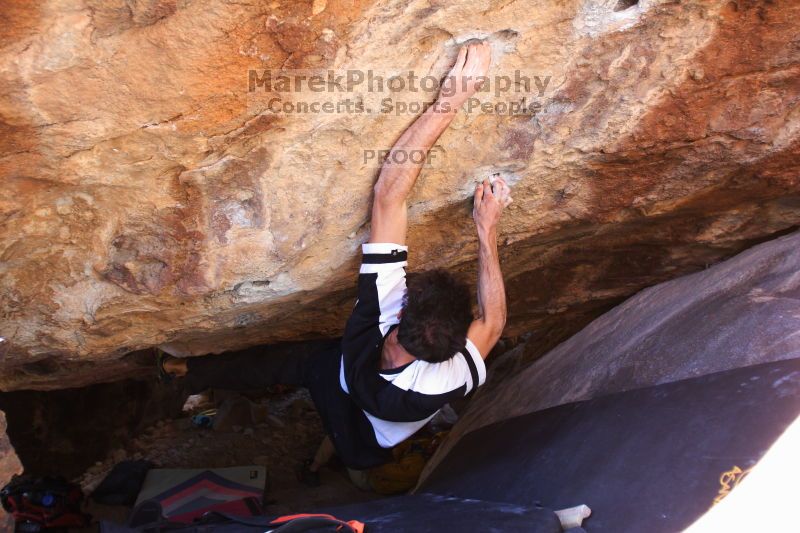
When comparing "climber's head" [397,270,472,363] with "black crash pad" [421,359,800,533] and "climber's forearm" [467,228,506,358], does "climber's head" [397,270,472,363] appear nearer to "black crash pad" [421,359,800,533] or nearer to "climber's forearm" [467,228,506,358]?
"climber's forearm" [467,228,506,358]

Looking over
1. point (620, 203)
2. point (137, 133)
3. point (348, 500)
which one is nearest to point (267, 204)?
point (137, 133)

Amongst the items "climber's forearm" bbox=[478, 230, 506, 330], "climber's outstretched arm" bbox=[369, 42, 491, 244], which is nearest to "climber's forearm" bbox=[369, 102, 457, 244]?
"climber's outstretched arm" bbox=[369, 42, 491, 244]

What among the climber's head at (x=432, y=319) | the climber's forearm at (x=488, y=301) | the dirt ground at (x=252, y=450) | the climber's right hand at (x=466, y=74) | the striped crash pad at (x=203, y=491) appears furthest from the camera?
the dirt ground at (x=252, y=450)

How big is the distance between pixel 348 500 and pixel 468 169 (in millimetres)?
1870

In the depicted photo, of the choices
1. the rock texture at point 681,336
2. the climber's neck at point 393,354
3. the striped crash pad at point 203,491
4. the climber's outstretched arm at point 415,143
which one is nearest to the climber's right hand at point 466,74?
the climber's outstretched arm at point 415,143

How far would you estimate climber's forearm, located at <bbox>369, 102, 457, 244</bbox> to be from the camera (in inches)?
71.6

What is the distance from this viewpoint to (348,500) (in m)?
3.21

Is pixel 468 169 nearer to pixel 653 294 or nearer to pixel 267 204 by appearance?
pixel 267 204

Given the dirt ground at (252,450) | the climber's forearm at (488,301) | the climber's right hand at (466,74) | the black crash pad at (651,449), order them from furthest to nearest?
the dirt ground at (252,450)
the climber's forearm at (488,301)
the climber's right hand at (466,74)
the black crash pad at (651,449)

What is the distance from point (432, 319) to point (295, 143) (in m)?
0.63

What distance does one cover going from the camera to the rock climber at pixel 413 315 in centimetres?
187

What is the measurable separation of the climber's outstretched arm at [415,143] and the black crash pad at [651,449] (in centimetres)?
75

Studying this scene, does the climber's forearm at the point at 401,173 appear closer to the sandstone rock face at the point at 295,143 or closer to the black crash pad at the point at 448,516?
the sandstone rock face at the point at 295,143

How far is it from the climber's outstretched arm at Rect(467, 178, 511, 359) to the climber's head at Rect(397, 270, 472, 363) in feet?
0.27
